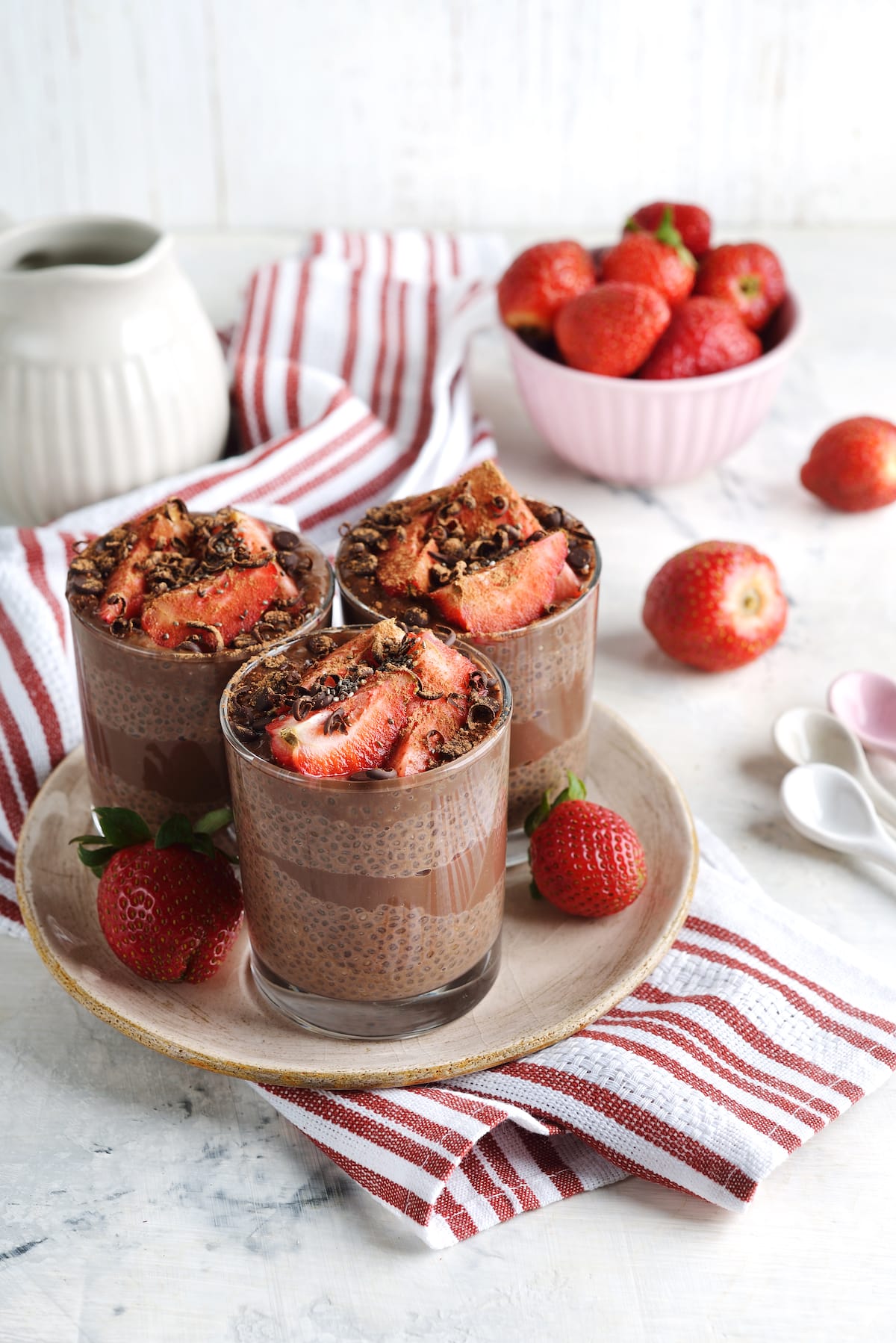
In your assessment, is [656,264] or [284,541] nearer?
[284,541]

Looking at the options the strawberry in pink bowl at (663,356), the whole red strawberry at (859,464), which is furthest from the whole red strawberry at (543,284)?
the whole red strawberry at (859,464)

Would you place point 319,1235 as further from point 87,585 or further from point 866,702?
point 866,702

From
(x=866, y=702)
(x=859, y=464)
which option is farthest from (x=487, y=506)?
(x=859, y=464)

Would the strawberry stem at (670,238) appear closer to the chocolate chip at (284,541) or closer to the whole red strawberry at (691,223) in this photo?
the whole red strawberry at (691,223)

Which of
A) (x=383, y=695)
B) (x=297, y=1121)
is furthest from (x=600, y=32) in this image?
(x=297, y=1121)

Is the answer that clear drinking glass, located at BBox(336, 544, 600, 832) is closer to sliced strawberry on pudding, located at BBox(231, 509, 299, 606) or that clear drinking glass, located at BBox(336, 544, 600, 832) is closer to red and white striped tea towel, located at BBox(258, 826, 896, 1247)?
sliced strawberry on pudding, located at BBox(231, 509, 299, 606)
